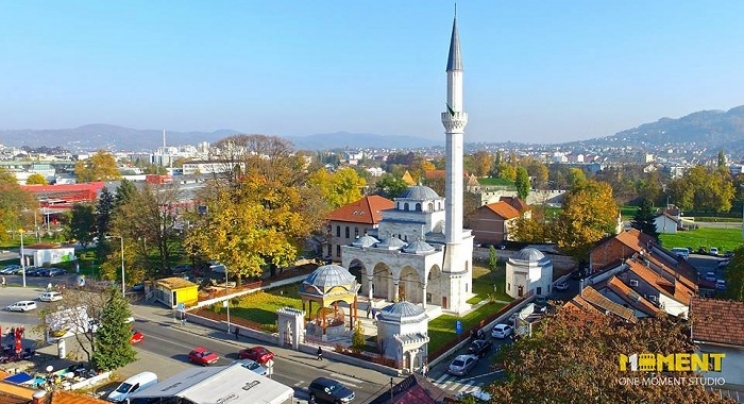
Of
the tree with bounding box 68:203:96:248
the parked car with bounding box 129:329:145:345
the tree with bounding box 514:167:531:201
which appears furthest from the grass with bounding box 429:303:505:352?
the tree with bounding box 514:167:531:201

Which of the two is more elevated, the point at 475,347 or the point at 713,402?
the point at 713,402

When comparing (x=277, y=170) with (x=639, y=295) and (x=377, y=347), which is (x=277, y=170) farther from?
(x=639, y=295)

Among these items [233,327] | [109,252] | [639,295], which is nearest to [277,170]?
[109,252]

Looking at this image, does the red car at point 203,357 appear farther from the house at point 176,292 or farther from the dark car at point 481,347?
the dark car at point 481,347

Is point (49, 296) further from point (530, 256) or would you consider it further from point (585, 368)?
point (585, 368)

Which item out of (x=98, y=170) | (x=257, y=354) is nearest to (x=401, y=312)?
(x=257, y=354)

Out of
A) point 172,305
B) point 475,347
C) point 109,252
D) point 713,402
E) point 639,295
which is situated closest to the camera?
point 713,402

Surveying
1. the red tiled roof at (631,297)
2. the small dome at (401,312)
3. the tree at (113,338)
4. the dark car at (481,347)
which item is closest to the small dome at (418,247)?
the small dome at (401,312)
